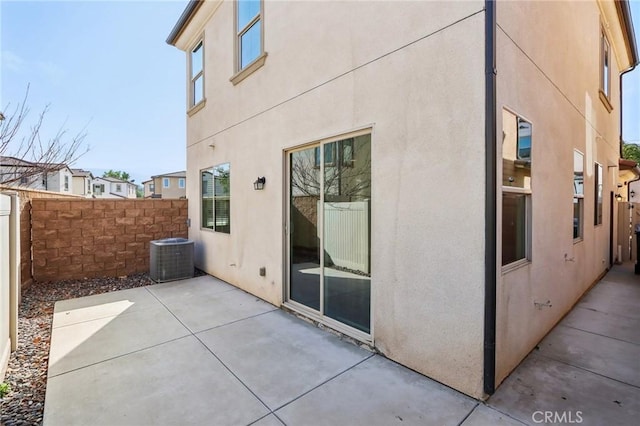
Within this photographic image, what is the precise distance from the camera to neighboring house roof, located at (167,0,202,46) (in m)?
6.74

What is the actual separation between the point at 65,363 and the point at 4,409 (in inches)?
29.6

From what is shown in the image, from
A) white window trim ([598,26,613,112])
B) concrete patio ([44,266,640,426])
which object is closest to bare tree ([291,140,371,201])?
concrete patio ([44,266,640,426])

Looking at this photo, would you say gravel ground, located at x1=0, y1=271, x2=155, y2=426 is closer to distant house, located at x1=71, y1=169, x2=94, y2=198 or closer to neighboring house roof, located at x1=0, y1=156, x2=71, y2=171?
neighboring house roof, located at x1=0, y1=156, x2=71, y2=171

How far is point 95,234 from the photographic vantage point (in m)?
6.73

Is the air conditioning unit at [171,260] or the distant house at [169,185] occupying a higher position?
the distant house at [169,185]

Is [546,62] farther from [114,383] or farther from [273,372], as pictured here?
[114,383]

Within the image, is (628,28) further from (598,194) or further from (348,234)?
(348,234)

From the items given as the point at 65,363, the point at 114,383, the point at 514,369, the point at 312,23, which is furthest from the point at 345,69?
the point at 65,363

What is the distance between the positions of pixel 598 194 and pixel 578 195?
6.80 ft

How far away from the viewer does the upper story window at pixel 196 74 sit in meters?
7.44

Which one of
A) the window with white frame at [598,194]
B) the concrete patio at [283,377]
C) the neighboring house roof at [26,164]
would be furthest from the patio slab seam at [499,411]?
the neighboring house roof at [26,164]

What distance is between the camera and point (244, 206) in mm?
5590

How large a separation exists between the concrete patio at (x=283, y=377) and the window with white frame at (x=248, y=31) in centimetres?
457

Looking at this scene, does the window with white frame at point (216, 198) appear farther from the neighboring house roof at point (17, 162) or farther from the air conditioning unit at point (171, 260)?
the neighboring house roof at point (17, 162)
